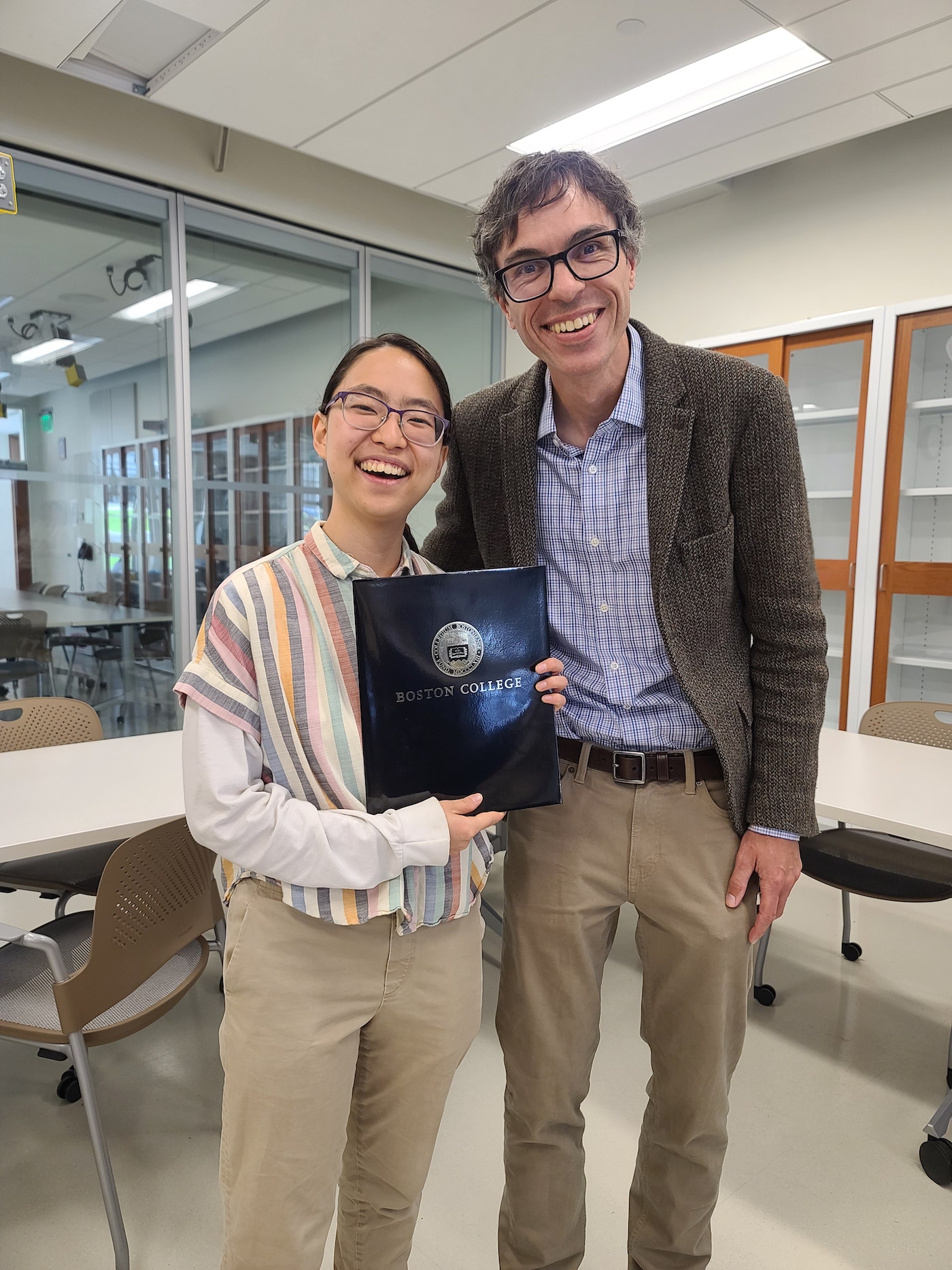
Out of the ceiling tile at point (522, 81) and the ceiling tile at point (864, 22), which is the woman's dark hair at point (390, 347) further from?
the ceiling tile at point (864, 22)

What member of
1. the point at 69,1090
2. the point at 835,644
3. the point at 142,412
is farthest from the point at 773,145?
the point at 69,1090

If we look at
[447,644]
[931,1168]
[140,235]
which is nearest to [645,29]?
[140,235]

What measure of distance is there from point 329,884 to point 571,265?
3.04 ft

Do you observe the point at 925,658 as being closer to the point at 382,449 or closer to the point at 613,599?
the point at 613,599

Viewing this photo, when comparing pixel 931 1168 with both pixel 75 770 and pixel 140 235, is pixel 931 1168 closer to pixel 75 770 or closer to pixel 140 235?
pixel 75 770

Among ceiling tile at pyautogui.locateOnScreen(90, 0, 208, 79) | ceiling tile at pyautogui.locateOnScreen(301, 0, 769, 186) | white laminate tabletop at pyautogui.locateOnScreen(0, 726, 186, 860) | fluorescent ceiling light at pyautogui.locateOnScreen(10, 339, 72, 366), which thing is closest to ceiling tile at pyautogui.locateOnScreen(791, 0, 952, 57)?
ceiling tile at pyautogui.locateOnScreen(301, 0, 769, 186)

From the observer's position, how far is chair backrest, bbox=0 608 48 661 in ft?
13.3

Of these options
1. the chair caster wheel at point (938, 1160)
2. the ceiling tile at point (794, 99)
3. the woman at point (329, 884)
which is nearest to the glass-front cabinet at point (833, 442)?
the ceiling tile at point (794, 99)

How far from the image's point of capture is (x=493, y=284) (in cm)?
135

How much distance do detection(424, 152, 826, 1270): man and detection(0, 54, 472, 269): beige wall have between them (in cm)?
212

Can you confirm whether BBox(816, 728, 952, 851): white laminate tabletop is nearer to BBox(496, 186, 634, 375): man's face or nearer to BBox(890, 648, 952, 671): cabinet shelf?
BBox(496, 186, 634, 375): man's face

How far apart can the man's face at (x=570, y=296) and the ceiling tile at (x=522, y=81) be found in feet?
7.03

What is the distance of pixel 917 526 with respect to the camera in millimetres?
4133

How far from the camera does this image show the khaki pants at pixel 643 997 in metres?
1.34
